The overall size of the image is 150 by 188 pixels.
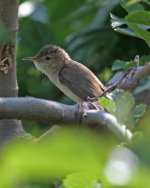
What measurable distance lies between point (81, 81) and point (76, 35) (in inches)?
19.9

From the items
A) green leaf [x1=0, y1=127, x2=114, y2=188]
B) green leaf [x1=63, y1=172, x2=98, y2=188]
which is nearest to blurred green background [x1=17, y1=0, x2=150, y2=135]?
green leaf [x1=63, y1=172, x2=98, y2=188]

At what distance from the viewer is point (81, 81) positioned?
4727 mm

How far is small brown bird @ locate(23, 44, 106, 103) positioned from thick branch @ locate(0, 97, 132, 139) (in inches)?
103

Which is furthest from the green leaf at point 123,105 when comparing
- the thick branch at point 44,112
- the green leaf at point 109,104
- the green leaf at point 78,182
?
the green leaf at point 78,182

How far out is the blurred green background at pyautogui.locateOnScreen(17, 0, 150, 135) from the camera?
4.12 metres

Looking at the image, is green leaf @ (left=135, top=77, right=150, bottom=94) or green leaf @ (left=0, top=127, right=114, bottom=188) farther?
green leaf @ (left=135, top=77, right=150, bottom=94)

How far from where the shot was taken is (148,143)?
51 cm

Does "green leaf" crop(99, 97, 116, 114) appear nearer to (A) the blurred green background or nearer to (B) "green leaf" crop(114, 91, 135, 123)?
(B) "green leaf" crop(114, 91, 135, 123)

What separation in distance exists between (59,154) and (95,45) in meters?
3.84

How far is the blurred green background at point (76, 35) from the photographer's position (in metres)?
4.12

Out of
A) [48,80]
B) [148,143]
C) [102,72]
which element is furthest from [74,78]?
[148,143]

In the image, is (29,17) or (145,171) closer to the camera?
(145,171)

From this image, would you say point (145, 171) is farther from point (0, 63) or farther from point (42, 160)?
point (0, 63)

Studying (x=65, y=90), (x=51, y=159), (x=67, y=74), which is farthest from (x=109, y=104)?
(x=67, y=74)
